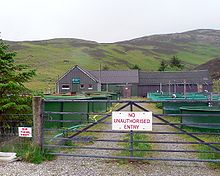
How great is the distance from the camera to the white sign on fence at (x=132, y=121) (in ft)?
25.3

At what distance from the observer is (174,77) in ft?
235

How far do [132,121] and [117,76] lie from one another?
63.2 meters

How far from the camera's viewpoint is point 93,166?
748 cm

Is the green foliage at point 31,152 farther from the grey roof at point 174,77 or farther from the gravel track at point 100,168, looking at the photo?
the grey roof at point 174,77

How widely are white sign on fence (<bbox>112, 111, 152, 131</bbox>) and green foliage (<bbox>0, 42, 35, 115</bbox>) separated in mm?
3567

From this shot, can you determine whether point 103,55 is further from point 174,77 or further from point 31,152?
point 31,152

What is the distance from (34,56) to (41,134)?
4924 inches

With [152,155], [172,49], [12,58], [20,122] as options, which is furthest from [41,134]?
[172,49]

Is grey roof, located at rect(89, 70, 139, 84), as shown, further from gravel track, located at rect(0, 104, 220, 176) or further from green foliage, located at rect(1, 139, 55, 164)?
gravel track, located at rect(0, 104, 220, 176)

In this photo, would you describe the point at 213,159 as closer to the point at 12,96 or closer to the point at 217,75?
the point at 12,96

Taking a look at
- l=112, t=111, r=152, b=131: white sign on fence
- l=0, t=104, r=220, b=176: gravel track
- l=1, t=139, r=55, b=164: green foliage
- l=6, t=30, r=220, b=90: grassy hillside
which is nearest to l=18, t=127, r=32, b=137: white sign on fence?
l=1, t=139, r=55, b=164: green foliage

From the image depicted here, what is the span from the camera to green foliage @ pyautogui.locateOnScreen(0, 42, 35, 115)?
9.92 metres

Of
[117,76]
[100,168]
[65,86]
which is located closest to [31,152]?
[100,168]

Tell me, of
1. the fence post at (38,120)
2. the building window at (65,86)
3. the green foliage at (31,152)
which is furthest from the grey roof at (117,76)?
the fence post at (38,120)
